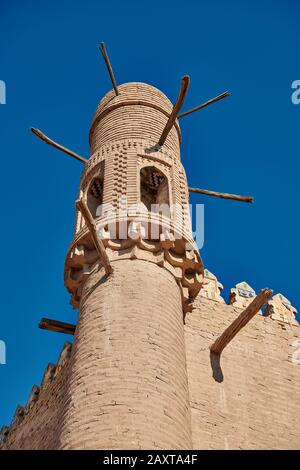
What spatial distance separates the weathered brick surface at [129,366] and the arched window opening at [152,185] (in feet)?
6.72

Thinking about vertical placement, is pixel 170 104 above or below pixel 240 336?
above

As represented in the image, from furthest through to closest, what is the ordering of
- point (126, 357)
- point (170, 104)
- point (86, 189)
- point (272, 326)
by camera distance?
point (170, 104), point (272, 326), point (86, 189), point (126, 357)

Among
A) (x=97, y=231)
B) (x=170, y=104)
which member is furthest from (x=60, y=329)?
(x=170, y=104)

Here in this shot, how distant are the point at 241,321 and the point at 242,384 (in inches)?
40.3

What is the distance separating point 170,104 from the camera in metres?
12.6

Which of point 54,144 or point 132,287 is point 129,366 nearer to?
point 132,287

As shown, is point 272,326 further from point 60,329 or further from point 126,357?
point 126,357

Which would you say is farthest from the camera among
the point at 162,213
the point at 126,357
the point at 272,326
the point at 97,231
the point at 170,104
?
the point at 170,104

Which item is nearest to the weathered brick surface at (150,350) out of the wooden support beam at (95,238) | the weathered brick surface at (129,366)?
the weathered brick surface at (129,366)

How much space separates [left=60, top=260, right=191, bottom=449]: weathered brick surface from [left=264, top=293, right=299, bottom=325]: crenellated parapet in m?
3.99

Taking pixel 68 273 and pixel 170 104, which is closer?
pixel 68 273

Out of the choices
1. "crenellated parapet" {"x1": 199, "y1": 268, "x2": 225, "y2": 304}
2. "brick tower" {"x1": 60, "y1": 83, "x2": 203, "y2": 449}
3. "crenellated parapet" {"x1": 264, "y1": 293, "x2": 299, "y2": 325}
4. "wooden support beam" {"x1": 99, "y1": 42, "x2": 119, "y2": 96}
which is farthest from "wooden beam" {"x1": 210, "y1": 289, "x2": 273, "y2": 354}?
"wooden support beam" {"x1": 99, "y1": 42, "x2": 119, "y2": 96}

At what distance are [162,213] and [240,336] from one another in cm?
271

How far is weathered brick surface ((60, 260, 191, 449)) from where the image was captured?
6648 mm
